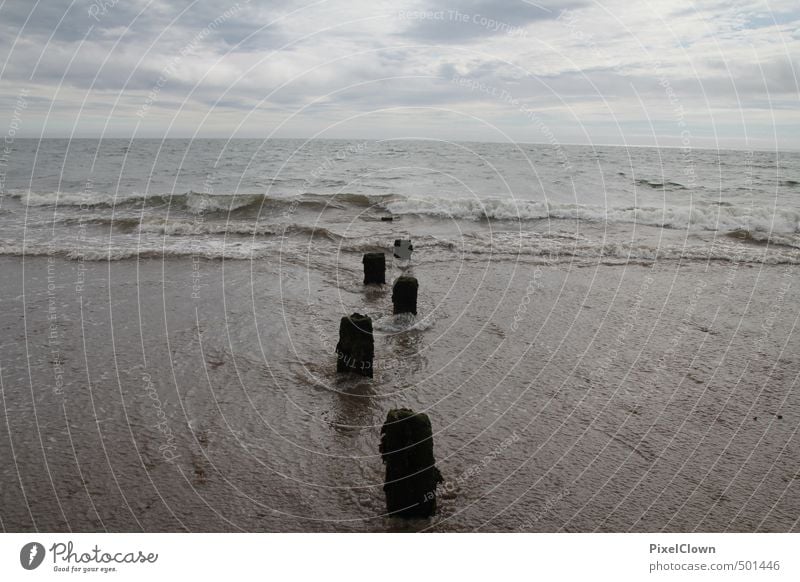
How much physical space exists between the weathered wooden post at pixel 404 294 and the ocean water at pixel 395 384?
31 cm

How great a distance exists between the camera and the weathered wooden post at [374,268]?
12352mm

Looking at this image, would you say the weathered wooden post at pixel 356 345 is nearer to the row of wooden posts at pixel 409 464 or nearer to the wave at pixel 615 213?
the row of wooden posts at pixel 409 464

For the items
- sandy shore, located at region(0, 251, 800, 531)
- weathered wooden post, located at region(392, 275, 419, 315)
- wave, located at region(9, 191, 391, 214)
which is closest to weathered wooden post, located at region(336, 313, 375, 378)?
sandy shore, located at region(0, 251, 800, 531)

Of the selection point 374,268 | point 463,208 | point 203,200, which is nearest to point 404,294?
point 374,268

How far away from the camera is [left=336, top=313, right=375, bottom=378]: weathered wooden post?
7.17 m

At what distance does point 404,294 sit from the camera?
31.7ft

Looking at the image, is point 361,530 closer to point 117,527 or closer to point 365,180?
point 117,527

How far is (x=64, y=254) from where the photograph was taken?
583 inches

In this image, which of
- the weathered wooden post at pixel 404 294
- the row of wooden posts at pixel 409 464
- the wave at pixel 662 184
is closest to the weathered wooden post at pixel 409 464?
the row of wooden posts at pixel 409 464

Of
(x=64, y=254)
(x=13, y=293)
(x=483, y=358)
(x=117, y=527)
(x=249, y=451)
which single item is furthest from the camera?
(x=64, y=254)

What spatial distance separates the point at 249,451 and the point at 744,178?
49.1 meters

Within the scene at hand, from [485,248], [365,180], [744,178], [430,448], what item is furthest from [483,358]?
[744,178]
